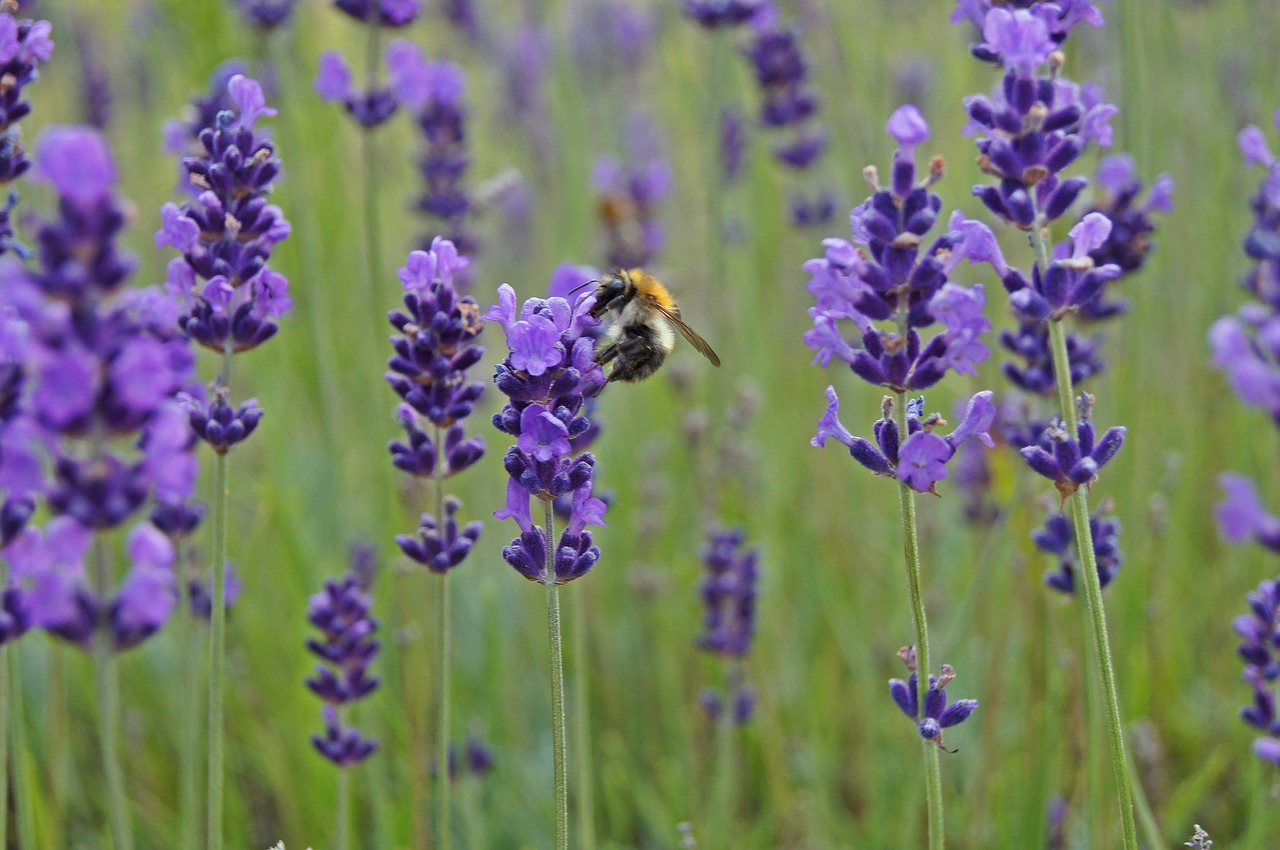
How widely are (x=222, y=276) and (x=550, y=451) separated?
547mm

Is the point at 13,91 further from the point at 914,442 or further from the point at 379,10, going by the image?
the point at 914,442

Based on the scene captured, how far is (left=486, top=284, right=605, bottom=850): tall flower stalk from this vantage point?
4.66 ft

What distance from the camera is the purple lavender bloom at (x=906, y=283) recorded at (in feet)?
4.81

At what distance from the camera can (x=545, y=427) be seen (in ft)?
4.71

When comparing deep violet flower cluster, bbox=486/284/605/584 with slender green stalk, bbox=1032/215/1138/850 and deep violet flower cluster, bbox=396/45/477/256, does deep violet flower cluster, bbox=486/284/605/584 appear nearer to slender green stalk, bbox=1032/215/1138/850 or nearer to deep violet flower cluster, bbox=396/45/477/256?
slender green stalk, bbox=1032/215/1138/850

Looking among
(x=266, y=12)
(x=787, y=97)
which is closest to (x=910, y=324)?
(x=266, y=12)

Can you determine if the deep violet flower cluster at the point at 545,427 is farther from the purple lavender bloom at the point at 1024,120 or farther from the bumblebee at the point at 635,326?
the bumblebee at the point at 635,326

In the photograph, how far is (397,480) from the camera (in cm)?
269

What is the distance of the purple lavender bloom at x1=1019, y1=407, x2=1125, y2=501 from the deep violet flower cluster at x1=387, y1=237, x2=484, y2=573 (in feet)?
2.56

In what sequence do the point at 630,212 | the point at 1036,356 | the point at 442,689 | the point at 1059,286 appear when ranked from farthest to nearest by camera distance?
the point at 630,212, the point at 1036,356, the point at 442,689, the point at 1059,286

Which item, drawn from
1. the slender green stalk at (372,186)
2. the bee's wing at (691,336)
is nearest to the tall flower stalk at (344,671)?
the bee's wing at (691,336)

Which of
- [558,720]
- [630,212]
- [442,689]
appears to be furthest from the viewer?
[630,212]

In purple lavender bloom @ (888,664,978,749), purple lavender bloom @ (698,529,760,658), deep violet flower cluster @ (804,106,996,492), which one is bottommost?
purple lavender bloom @ (888,664,978,749)

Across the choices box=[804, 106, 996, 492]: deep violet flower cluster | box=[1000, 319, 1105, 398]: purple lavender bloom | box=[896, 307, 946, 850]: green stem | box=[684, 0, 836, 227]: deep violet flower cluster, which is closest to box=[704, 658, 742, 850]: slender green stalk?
box=[1000, 319, 1105, 398]: purple lavender bloom
